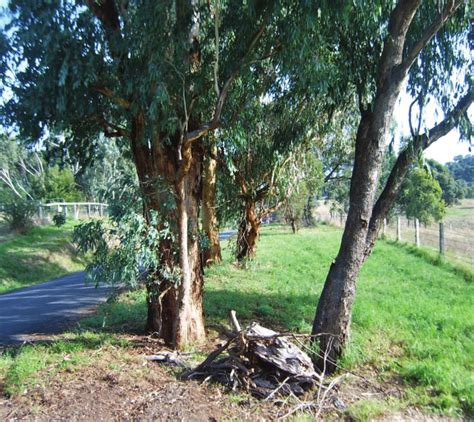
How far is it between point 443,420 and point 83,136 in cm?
631

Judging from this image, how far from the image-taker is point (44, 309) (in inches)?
362

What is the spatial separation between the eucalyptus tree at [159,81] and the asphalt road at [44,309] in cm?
159

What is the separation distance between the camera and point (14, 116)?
19.7ft

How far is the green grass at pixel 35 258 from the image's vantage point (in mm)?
15781

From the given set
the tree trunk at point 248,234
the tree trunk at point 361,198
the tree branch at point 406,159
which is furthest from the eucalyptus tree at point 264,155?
the tree branch at point 406,159

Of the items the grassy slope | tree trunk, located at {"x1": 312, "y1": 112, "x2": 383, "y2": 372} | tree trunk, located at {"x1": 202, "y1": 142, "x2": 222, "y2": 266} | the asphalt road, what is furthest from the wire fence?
the asphalt road

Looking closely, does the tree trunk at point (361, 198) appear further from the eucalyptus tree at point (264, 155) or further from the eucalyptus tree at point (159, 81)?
the eucalyptus tree at point (264, 155)

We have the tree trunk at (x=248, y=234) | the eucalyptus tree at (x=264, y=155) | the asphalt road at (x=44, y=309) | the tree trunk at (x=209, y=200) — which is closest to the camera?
the asphalt road at (x=44, y=309)

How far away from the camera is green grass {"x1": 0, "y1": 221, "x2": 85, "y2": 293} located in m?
15.8

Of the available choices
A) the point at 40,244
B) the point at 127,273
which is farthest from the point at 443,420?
the point at 40,244

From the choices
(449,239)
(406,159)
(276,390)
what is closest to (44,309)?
(276,390)

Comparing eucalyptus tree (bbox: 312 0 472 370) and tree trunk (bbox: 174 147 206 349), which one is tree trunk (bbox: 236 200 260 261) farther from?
eucalyptus tree (bbox: 312 0 472 370)

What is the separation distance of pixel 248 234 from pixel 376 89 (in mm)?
8586

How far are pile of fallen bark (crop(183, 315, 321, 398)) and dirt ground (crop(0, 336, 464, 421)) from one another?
12 cm
